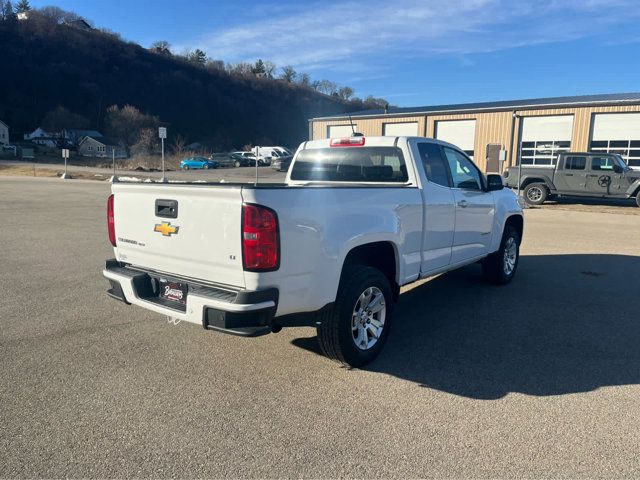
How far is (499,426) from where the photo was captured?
11.0 ft

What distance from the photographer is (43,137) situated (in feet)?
339

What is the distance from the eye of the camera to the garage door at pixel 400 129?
3719 cm

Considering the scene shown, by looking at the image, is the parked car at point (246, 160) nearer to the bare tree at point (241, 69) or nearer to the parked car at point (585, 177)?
the parked car at point (585, 177)

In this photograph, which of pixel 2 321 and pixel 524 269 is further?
pixel 524 269

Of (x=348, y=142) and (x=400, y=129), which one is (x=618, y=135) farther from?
(x=348, y=142)

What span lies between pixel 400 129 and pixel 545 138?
10579mm

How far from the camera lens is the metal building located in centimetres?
2875

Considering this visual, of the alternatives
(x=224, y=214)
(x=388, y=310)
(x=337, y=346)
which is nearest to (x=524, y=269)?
(x=388, y=310)

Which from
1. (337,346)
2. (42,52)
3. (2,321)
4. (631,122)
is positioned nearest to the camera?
(337,346)

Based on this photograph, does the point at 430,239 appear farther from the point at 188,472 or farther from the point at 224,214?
the point at 188,472

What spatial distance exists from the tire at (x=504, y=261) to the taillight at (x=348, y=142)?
265 centimetres

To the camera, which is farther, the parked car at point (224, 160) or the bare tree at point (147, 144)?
the bare tree at point (147, 144)

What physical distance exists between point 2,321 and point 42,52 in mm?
140418

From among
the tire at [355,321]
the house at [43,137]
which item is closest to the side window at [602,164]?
the tire at [355,321]
